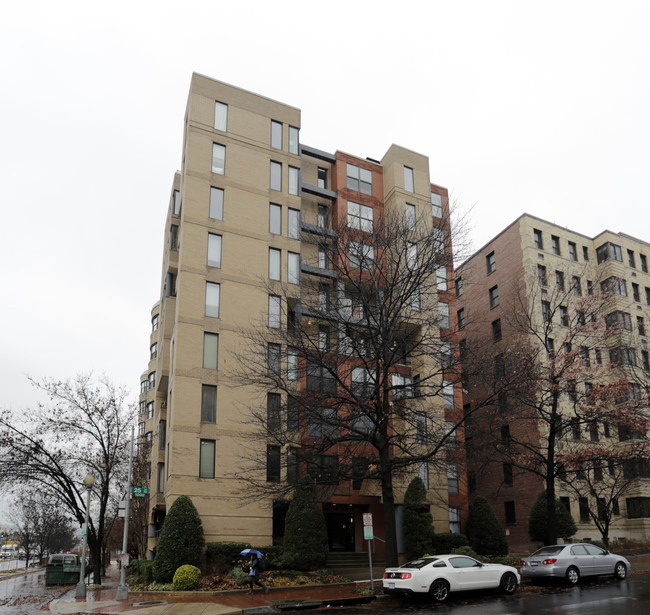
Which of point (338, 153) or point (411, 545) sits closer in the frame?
point (411, 545)

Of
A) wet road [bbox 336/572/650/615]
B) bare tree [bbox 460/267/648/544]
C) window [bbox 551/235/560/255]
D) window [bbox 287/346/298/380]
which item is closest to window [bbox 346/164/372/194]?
window [bbox 287/346/298/380]

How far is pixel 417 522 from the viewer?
30375mm

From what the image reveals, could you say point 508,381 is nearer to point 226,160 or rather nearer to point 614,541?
point 226,160

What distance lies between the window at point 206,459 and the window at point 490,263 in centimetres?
2900

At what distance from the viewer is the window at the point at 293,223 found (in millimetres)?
33969

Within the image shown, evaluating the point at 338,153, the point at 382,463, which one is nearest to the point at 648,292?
the point at 338,153

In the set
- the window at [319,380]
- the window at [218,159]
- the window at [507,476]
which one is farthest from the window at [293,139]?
the window at [507,476]

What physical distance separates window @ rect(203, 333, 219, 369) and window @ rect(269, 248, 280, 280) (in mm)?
4782

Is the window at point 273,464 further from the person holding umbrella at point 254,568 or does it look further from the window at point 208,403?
the person holding umbrella at point 254,568

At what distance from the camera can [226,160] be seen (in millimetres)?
33625

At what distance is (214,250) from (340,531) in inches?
670

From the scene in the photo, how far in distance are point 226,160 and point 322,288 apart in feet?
43.5

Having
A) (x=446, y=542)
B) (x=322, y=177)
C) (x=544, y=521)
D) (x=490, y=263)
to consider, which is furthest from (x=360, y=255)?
(x=490, y=263)

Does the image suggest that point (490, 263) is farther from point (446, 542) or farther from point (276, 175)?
point (446, 542)
